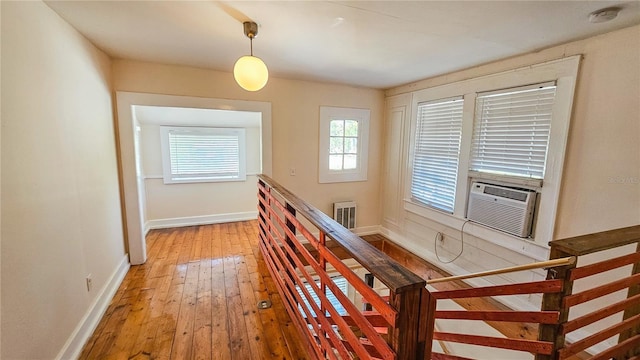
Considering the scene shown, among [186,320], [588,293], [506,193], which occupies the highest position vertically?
[506,193]

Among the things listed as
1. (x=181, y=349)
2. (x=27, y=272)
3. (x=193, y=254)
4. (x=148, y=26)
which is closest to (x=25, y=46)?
(x=148, y=26)

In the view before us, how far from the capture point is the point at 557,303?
3.51 ft

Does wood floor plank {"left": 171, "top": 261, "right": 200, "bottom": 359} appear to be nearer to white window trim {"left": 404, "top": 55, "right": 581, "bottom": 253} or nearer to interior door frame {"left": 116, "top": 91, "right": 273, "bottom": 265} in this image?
interior door frame {"left": 116, "top": 91, "right": 273, "bottom": 265}

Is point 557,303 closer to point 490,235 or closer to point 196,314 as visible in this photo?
point 490,235

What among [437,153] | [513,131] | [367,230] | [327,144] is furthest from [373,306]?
[367,230]

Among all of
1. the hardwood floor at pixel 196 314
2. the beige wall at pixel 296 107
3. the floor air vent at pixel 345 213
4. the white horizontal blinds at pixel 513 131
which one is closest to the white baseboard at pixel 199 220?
the hardwood floor at pixel 196 314

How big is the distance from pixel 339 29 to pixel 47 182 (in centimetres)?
209

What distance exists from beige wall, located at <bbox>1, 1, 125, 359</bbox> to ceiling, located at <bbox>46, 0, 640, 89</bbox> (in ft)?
1.12

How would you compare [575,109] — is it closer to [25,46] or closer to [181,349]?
[181,349]

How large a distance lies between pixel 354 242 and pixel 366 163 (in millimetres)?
3174

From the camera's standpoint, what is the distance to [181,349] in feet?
5.70

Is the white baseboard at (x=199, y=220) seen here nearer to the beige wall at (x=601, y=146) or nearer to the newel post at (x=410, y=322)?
the beige wall at (x=601, y=146)

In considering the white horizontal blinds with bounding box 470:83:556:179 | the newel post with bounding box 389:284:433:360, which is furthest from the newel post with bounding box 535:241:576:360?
the white horizontal blinds with bounding box 470:83:556:179

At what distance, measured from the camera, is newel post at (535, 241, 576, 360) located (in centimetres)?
104
